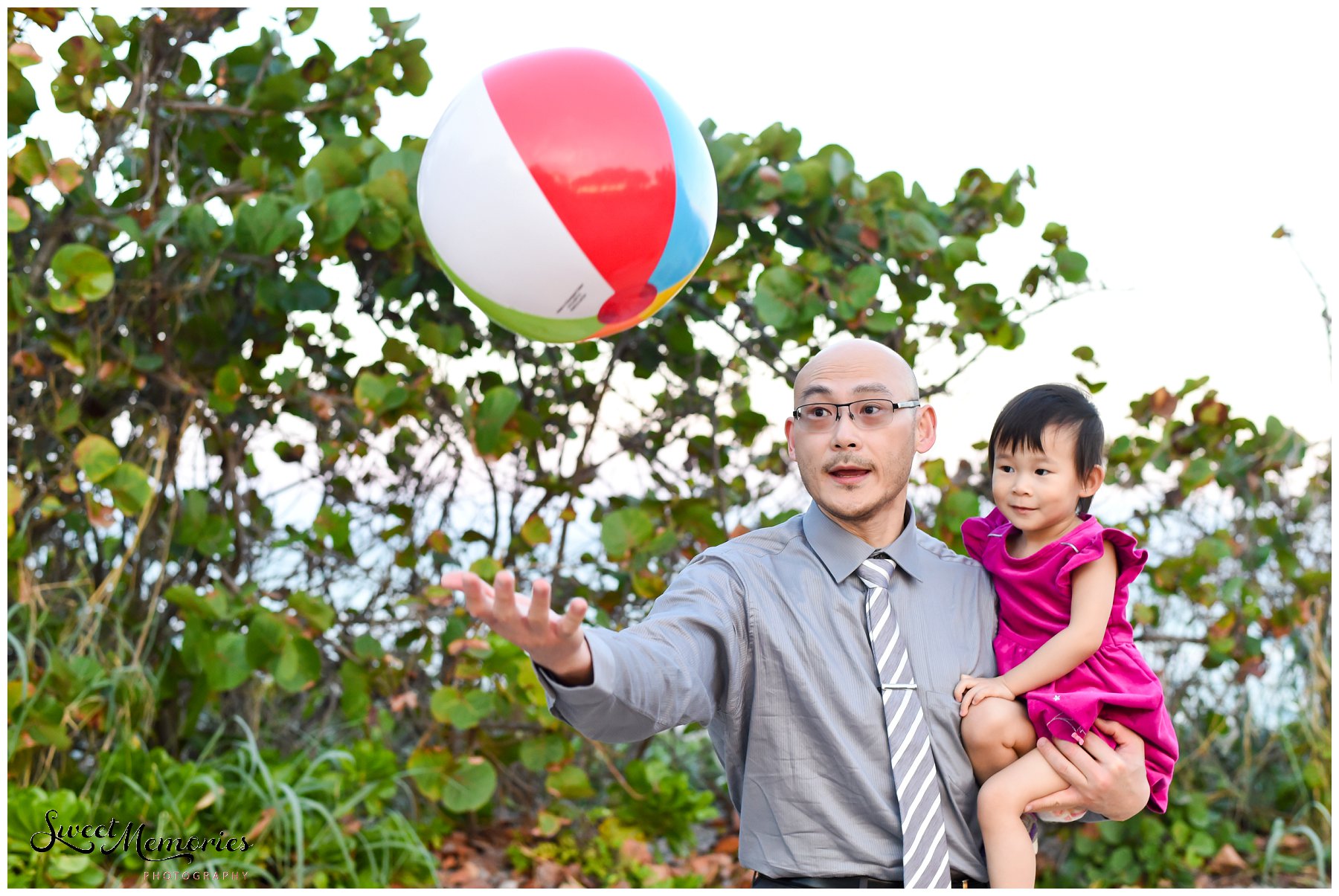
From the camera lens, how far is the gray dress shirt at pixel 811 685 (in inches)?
68.4

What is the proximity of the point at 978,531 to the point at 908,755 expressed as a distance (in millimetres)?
567

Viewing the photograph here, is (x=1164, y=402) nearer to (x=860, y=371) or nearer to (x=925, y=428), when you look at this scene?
(x=925, y=428)

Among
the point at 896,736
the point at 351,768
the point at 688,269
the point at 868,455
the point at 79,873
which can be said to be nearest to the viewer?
the point at 896,736

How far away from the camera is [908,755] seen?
5.74ft

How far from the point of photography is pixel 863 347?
1.98m

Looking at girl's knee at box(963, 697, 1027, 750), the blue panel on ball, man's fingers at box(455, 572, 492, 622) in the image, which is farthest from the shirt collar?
man's fingers at box(455, 572, 492, 622)

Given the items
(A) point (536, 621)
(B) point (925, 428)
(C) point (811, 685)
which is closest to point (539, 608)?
(A) point (536, 621)

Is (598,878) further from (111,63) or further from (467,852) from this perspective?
(111,63)

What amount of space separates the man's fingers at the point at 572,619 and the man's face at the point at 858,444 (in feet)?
2.20

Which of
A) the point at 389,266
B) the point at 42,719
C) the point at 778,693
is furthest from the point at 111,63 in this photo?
the point at 778,693

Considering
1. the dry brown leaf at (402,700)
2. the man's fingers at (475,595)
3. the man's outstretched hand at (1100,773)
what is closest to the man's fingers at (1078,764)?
the man's outstretched hand at (1100,773)

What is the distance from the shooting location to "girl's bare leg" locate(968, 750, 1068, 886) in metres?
1.75

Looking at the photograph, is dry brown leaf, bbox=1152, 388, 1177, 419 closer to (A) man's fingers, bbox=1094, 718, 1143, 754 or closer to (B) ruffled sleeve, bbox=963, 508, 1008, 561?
(B) ruffled sleeve, bbox=963, 508, 1008, 561

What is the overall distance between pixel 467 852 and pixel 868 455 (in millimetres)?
2330
